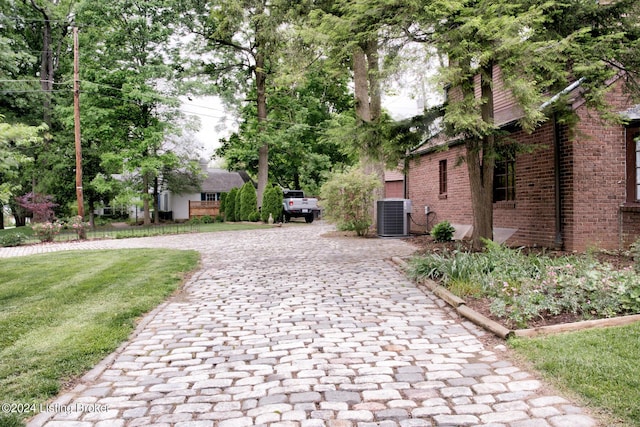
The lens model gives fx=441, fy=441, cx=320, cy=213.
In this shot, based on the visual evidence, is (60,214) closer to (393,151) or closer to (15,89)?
(15,89)

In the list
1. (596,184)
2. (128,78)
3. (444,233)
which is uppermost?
(128,78)

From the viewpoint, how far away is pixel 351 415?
9.09ft

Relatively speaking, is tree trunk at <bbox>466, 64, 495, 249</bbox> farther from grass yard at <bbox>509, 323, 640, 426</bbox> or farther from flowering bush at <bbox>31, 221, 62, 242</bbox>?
flowering bush at <bbox>31, 221, 62, 242</bbox>

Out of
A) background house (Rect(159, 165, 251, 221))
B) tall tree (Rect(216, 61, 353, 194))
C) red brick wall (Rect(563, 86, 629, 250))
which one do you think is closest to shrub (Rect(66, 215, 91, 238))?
tall tree (Rect(216, 61, 353, 194))

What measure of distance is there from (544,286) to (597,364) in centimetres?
202

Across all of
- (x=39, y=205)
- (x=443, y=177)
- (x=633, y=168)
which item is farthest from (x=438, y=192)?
(x=39, y=205)

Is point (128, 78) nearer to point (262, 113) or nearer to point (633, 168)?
point (262, 113)

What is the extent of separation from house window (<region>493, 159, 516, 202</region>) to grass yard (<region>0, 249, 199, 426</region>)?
25.9ft

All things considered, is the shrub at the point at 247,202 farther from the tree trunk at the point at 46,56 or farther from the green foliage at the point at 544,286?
the green foliage at the point at 544,286

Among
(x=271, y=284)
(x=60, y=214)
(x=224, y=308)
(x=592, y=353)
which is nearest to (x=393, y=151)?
(x=271, y=284)

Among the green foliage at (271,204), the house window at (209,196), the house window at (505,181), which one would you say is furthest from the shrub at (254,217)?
the house window at (505,181)

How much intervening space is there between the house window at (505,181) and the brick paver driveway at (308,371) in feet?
20.1

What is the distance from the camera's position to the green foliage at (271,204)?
24016mm

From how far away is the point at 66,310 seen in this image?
5336 millimetres
